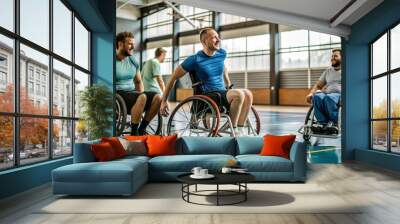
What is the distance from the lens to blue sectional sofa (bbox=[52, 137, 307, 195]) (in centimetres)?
467

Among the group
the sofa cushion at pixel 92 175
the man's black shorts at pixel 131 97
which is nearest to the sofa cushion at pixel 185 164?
the sofa cushion at pixel 92 175

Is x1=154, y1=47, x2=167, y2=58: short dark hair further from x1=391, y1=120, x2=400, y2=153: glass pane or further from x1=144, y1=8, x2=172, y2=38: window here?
x1=391, y1=120, x2=400, y2=153: glass pane

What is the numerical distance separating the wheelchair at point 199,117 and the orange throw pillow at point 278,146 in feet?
6.25

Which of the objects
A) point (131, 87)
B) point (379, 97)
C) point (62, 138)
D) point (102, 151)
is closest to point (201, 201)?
point (102, 151)

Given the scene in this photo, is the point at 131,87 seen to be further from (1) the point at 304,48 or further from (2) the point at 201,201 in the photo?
(1) the point at 304,48

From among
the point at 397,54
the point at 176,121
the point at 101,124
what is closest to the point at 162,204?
the point at 101,124

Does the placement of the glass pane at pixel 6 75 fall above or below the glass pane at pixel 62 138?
above

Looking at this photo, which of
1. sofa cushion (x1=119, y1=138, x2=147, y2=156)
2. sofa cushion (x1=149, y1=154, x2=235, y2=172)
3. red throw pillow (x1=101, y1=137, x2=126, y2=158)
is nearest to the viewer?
sofa cushion (x1=149, y1=154, x2=235, y2=172)

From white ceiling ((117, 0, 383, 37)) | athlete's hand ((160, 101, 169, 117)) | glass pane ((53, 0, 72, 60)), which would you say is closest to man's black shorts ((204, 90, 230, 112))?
athlete's hand ((160, 101, 169, 117))

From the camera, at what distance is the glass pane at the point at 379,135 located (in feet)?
27.1

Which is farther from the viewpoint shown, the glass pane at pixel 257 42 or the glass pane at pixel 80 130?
the glass pane at pixel 257 42

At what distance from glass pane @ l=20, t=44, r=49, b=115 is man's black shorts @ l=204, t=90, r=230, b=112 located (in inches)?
141

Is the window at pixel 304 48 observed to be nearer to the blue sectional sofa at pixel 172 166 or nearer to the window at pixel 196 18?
the window at pixel 196 18

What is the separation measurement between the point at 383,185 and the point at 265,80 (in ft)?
26.2
